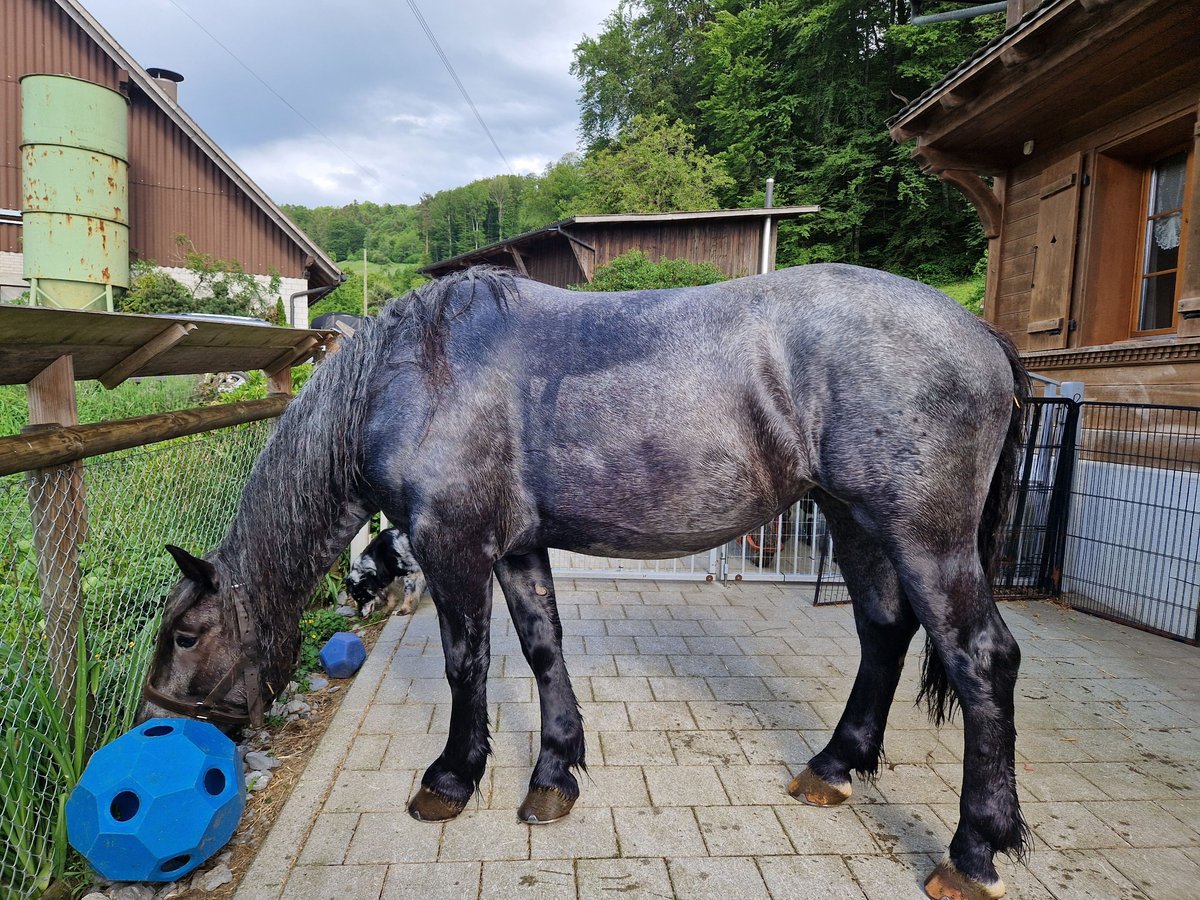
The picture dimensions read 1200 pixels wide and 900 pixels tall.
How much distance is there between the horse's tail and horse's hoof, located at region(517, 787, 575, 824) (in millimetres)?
1309

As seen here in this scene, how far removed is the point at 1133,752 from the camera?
2764 mm

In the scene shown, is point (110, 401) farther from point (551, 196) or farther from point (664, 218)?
point (551, 196)

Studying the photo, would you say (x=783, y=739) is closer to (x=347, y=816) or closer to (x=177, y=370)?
(x=347, y=816)

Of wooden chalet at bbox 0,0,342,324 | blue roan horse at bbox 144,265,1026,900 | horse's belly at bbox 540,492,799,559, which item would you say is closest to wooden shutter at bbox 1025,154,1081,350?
blue roan horse at bbox 144,265,1026,900

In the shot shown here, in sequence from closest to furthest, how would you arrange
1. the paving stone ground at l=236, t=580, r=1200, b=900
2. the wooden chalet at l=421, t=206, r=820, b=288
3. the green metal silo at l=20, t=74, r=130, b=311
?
the paving stone ground at l=236, t=580, r=1200, b=900 < the green metal silo at l=20, t=74, r=130, b=311 < the wooden chalet at l=421, t=206, r=820, b=288

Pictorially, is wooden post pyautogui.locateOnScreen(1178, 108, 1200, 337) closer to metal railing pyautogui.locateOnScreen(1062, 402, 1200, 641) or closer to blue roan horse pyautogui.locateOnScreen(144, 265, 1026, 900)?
metal railing pyautogui.locateOnScreen(1062, 402, 1200, 641)

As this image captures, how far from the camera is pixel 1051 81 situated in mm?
4887

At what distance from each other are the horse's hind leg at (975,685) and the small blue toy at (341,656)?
2680 mm

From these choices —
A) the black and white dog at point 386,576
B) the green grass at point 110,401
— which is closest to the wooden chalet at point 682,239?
the green grass at point 110,401

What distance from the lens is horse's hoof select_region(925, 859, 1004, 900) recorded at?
1.91 meters

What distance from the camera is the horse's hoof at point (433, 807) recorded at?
2264mm

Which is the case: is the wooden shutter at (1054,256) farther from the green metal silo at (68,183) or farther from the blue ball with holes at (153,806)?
the green metal silo at (68,183)

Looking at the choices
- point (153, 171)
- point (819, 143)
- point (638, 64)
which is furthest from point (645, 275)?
point (638, 64)

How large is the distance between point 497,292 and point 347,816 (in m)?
1.82
